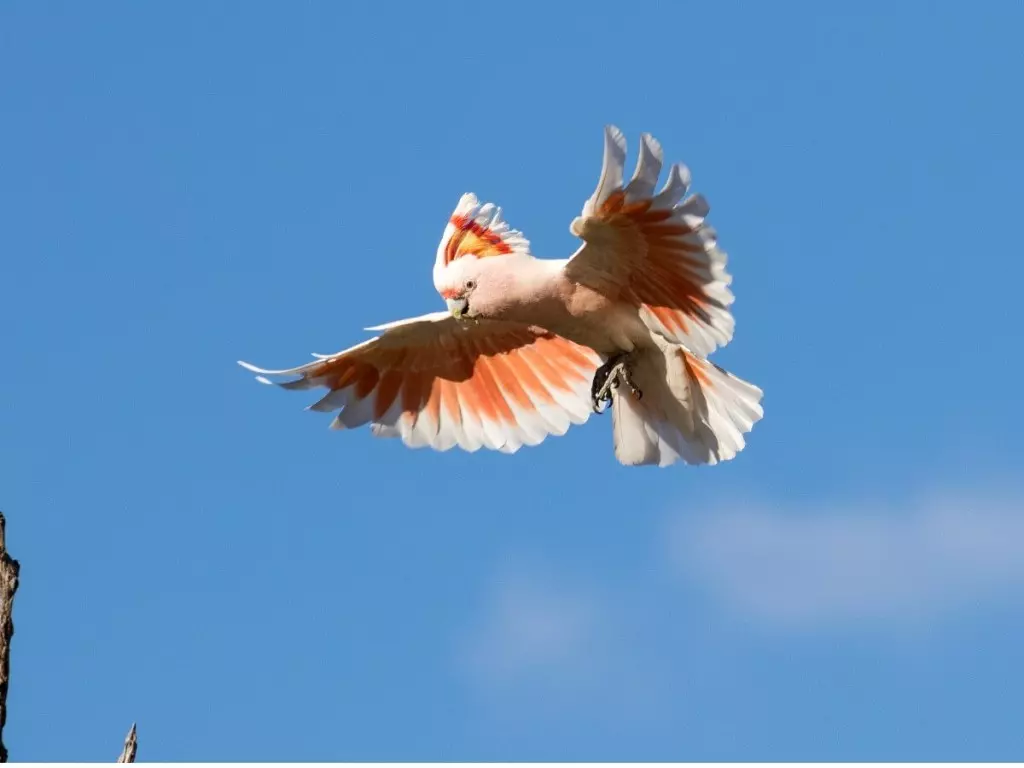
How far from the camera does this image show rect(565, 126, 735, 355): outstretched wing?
28.4 feet

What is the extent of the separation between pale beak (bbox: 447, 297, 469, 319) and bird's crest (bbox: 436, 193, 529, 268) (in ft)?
0.97

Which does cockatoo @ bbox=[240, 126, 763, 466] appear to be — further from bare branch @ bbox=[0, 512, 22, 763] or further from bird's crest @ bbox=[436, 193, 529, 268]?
bare branch @ bbox=[0, 512, 22, 763]

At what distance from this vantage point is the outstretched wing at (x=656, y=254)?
8.66 metres

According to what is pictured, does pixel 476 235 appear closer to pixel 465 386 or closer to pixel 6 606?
pixel 465 386

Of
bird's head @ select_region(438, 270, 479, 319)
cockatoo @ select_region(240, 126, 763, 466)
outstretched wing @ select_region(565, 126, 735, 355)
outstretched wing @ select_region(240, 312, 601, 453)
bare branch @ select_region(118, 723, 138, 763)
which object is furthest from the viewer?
outstretched wing @ select_region(240, 312, 601, 453)

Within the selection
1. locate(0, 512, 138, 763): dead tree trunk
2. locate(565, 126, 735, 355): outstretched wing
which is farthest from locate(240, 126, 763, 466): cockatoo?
locate(0, 512, 138, 763): dead tree trunk

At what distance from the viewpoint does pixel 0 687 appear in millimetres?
7422

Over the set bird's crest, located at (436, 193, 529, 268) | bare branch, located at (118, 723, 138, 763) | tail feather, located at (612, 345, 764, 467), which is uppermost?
bird's crest, located at (436, 193, 529, 268)

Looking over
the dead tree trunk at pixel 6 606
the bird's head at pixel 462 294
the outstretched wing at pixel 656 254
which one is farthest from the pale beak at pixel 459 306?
the dead tree trunk at pixel 6 606

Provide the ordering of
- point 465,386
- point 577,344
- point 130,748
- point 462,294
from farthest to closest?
point 465,386 < point 577,344 < point 462,294 < point 130,748

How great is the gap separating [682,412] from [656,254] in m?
1.18

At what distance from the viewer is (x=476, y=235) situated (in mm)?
10141

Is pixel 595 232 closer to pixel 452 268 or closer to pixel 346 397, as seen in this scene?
pixel 452 268

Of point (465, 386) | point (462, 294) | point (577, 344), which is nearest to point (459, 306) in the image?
point (462, 294)
